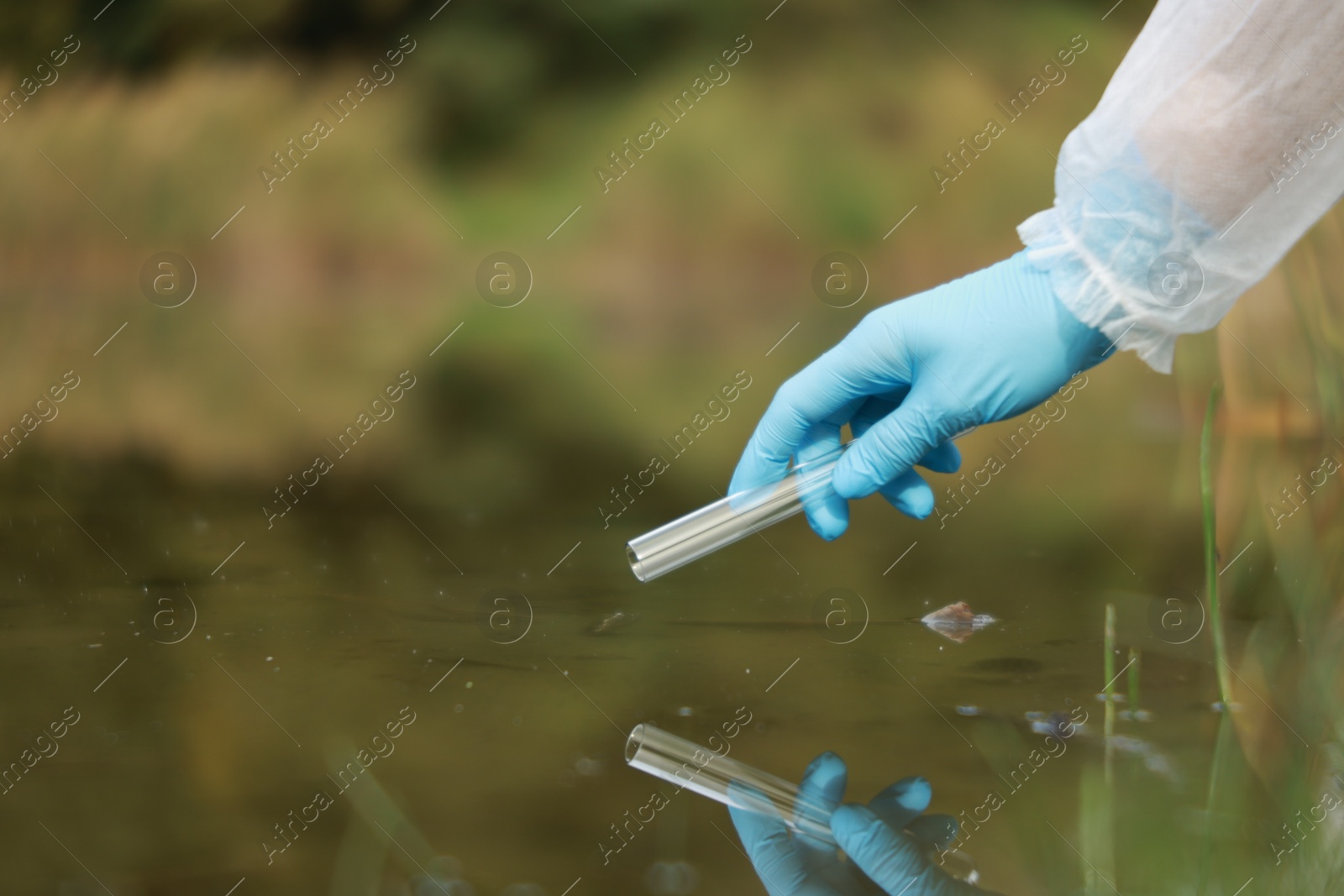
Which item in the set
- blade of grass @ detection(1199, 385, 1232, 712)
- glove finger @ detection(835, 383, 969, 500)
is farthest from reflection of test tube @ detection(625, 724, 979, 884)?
blade of grass @ detection(1199, 385, 1232, 712)

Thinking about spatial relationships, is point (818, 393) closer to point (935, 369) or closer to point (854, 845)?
point (935, 369)

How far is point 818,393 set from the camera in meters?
1.09

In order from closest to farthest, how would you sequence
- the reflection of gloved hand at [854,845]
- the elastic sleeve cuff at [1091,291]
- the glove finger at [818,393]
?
the reflection of gloved hand at [854,845] → the elastic sleeve cuff at [1091,291] → the glove finger at [818,393]

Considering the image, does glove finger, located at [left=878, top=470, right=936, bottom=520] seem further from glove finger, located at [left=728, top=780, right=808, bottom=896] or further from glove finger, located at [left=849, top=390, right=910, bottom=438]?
glove finger, located at [left=728, top=780, right=808, bottom=896]

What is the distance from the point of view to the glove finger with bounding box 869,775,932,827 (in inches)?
36.1

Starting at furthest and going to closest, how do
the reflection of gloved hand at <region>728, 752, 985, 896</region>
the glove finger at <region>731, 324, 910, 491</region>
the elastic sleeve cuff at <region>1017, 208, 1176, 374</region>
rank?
the glove finger at <region>731, 324, 910, 491</region> → the elastic sleeve cuff at <region>1017, 208, 1176, 374</region> → the reflection of gloved hand at <region>728, 752, 985, 896</region>

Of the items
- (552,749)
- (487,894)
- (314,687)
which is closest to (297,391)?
(314,687)

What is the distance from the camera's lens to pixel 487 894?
0.83 meters

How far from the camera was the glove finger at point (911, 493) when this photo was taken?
114 centimetres

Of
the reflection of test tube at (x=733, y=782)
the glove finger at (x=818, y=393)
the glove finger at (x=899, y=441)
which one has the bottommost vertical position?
the reflection of test tube at (x=733, y=782)

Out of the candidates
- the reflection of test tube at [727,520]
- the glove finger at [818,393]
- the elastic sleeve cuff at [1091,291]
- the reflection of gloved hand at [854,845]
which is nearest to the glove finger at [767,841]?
the reflection of gloved hand at [854,845]

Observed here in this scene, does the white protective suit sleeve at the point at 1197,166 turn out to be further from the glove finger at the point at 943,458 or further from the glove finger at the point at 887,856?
the glove finger at the point at 887,856

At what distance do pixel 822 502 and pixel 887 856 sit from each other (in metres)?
0.35

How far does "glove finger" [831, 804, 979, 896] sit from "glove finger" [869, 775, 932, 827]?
1 cm
